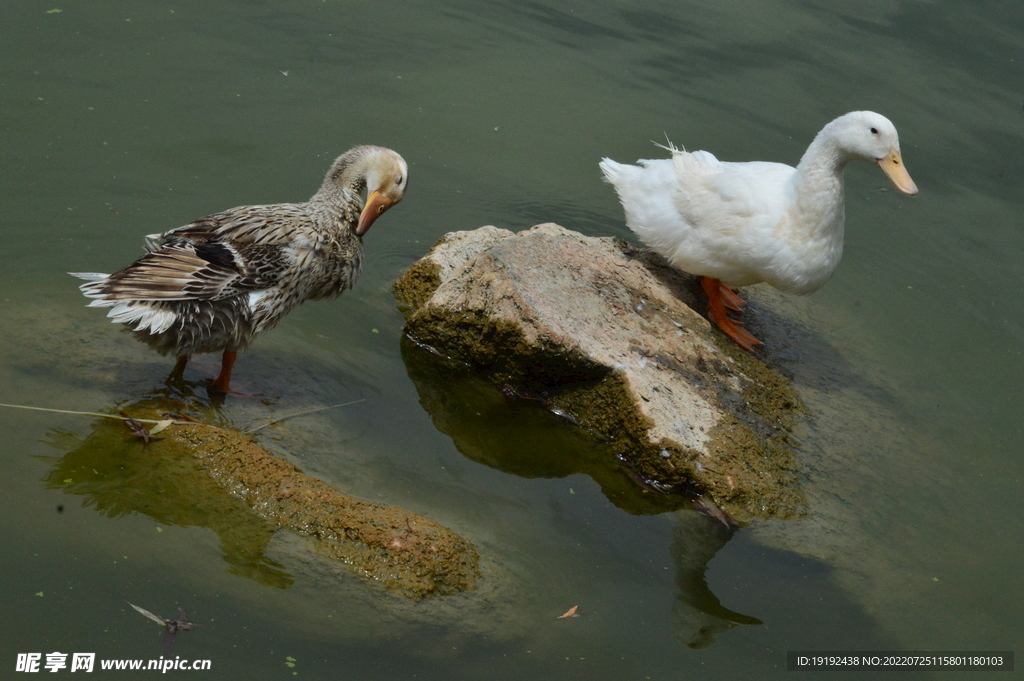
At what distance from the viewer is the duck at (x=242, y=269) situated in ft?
13.9

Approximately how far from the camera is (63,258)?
5.43 m

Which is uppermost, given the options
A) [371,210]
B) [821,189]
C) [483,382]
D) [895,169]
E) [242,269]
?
[895,169]

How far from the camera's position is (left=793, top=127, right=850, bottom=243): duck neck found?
5496mm

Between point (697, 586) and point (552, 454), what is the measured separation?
1077 mm

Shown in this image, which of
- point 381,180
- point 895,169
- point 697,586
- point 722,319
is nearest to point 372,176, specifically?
point 381,180

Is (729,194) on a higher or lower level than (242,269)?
higher

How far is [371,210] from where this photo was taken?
5059mm

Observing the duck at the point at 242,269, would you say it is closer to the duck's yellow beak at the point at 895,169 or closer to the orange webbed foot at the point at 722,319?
the orange webbed foot at the point at 722,319

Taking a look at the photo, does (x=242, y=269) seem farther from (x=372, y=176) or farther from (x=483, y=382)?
(x=483, y=382)

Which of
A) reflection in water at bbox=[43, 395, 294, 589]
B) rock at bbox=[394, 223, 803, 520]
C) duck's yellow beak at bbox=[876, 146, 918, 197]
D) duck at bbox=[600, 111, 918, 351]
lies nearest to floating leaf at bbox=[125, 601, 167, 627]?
reflection in water at bbox=[43, 395, 294, 589]

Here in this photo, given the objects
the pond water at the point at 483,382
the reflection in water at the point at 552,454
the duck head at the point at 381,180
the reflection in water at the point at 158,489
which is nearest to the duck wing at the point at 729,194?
the pond water at the point at 483,382

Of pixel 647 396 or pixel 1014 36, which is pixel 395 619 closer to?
pixel 647 396

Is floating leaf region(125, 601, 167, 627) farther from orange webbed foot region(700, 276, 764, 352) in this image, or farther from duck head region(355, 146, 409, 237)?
orange webbed foot region(700, 276, 764, 352)

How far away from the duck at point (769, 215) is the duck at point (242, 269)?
181 cm
